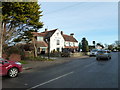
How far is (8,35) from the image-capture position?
16.1 m

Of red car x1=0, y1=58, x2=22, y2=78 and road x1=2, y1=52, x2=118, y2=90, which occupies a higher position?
red car x1=0, y1=58, x2=22, y2=78

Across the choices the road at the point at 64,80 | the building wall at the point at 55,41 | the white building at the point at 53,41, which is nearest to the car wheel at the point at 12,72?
Result: the road at the point at 64,80

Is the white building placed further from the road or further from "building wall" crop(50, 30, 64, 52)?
the road

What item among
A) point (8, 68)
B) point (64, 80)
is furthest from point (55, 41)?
point (64, 80)

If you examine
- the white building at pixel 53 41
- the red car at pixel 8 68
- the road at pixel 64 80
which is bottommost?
the road at pixel 64 80

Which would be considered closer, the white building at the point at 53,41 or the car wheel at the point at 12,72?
the car wheel at the point at 12,72

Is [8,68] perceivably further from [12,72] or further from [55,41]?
[55,41]

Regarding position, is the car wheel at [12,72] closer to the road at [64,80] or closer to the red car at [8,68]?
the red car at [8,68]

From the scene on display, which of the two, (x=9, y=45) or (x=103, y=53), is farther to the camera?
(x=103, y=53)

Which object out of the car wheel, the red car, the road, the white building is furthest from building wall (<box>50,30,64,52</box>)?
the car wheel

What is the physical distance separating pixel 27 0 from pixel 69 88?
476 inches

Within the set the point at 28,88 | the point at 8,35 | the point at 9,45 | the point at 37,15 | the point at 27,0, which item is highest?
the point at 27,0

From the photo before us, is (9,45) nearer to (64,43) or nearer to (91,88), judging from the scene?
(91,88)

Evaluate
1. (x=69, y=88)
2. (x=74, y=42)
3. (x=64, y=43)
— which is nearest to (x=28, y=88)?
(x=69, y=88)
